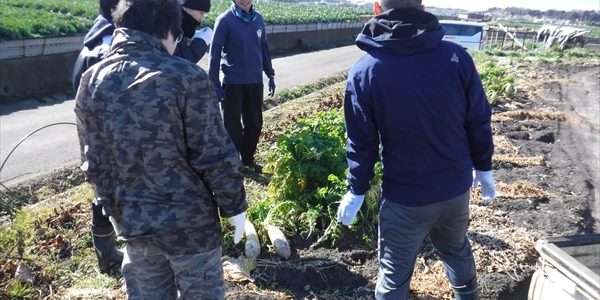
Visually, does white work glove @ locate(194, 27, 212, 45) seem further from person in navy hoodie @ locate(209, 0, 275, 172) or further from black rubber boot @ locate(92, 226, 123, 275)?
black rubber boot @ locate(92, 226, 123, 275)

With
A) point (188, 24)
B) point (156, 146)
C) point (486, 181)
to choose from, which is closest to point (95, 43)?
point (188, 24)

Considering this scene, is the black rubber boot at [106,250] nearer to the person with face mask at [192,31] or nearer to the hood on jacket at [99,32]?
the hood on jacket at [99,32]

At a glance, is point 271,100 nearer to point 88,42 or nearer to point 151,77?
point 88,42

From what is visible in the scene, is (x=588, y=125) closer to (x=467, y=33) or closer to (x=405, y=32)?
(x=405, y=32)

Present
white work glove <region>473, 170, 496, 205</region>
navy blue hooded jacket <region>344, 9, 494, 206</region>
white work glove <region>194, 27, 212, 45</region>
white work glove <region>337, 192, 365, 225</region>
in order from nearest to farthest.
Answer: navy blue hooded jacket <region>344, 9, 494, 206</region> → white work glove <region>337, 192, 365, 225</region> → white work glove <region>473, 170, 496, 205</region> → white work glove <region>194, 27, 212, 45</region>

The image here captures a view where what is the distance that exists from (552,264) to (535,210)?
292 cm

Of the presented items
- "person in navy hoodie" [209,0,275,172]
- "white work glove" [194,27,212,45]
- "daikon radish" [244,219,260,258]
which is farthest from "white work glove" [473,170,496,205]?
"person in navy hoodie" [209,0,275,172]

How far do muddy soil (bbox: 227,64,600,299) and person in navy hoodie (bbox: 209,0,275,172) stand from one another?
1933mm

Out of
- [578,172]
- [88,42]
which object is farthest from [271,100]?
[88,42]

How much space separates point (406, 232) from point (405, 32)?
1.03 m

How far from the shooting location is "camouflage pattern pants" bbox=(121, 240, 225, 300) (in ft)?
7.63

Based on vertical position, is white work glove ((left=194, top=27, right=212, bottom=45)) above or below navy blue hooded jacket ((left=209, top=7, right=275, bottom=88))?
above

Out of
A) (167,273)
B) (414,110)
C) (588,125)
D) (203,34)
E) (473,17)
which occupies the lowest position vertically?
(473,17)

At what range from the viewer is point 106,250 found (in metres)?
3.75
